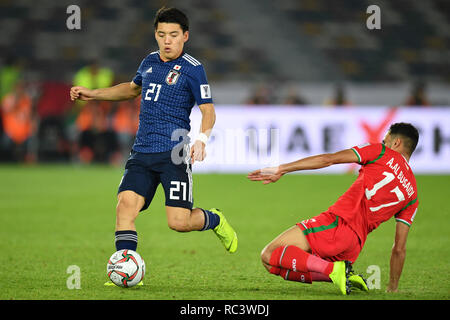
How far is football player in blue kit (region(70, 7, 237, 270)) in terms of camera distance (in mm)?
5305

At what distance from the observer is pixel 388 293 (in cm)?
489

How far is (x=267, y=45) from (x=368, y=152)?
17.7 metres

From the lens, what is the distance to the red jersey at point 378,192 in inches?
193

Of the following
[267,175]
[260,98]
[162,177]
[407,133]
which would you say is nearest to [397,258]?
[407,133]

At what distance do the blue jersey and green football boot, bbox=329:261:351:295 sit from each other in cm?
149

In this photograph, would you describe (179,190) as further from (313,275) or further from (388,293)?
(388,293)

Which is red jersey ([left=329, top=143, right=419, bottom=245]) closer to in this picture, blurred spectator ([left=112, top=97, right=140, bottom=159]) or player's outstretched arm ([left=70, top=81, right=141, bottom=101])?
player's outstretched arm ([left=70, top=81, right=141, bottom=101])

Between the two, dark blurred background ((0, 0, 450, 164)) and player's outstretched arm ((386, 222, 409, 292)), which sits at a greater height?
dark blurred background ((0, 0, 450, 164))

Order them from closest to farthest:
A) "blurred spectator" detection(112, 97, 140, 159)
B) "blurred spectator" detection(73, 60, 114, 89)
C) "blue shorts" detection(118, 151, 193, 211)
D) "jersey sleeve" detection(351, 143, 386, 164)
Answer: "jersey sleeve" detection(351, 143, 386, 164) → "blue shorts" detection(118, 151, 193, 211) → "blurred spectator" detection(73, 60, 114, 89) → "blurred spectator" detection(112, 97, 140, 159)

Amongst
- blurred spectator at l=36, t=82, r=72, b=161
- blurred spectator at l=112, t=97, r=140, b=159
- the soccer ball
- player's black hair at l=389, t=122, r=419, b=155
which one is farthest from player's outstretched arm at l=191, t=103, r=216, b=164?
blurred spectator at l=36, t=82, r=72, b=161

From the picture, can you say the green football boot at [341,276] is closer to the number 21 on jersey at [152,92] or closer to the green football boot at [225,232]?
the green football boot at [225,232]

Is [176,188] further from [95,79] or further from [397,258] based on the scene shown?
[95,79]

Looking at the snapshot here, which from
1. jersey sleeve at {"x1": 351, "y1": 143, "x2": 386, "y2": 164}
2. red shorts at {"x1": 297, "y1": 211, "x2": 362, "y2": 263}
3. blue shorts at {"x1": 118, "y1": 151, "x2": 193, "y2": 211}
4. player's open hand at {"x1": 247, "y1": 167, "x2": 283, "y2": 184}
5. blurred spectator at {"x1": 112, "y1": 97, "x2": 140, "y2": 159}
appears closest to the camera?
player's open hand at {"x1": 247, "y1": 167, "x2": 283, "y2": 184}

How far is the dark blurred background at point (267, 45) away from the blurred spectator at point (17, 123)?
6.22 ft
